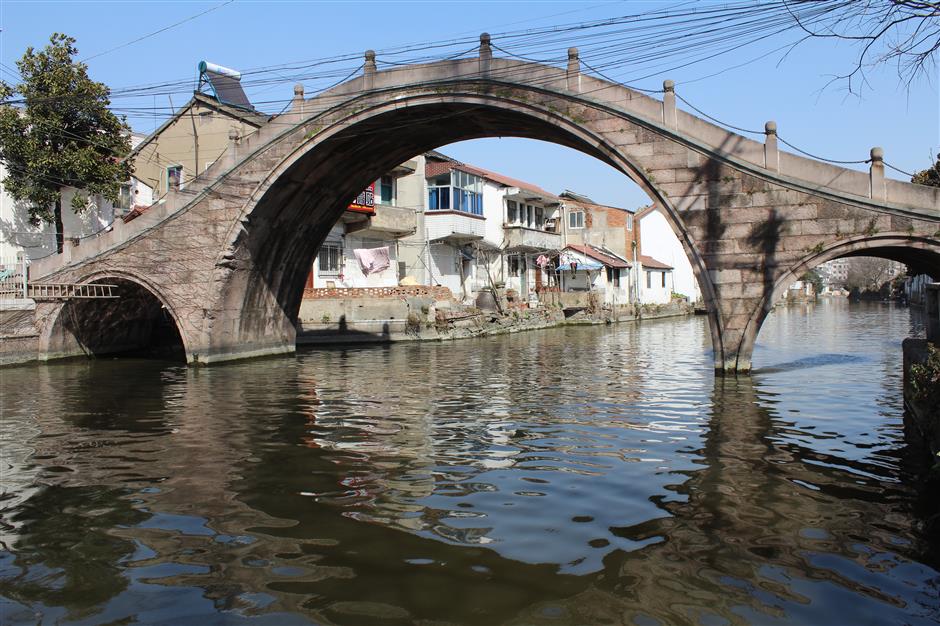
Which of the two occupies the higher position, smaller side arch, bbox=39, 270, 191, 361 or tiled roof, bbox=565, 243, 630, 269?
tiled roof, bbox=565, 243, 630, 269

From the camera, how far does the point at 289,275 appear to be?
27891 mm

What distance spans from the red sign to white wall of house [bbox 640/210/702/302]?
32.9 meters

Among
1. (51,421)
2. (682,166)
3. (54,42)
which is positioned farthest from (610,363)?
(54,42)

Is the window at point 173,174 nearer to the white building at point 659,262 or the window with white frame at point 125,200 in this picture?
the window with white frame at point 125,200

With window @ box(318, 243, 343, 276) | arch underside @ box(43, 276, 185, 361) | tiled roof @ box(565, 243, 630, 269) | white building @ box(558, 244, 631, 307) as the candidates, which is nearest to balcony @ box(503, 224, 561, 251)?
white building @ box(558, 244, 631, 307)

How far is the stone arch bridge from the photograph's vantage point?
1678cm

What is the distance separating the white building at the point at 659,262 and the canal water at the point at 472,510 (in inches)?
1988

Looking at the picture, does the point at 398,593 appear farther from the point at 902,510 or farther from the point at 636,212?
the point at 636,212

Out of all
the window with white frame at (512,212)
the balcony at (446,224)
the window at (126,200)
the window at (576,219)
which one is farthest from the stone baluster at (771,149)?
the window at (576,219)

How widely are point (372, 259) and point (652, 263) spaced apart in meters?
35.3

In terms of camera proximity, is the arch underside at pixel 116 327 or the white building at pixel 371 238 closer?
the arch underside at pixel 116 327

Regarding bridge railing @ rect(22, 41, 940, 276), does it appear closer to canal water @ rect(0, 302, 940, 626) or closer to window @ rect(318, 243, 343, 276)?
canal water @ rect(0, 302, 940, 626)

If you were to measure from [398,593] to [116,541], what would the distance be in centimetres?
313

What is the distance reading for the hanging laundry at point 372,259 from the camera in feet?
127
